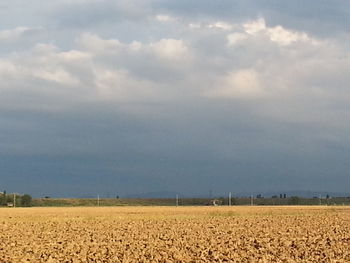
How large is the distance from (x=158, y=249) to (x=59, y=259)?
16.8ft

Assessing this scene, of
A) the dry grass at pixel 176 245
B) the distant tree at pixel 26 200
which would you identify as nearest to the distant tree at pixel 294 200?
the distant tree at pixel 26 200

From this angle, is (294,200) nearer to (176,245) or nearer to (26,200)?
(26,200)

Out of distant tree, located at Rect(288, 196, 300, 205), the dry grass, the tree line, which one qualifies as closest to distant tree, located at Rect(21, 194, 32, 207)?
the tree line

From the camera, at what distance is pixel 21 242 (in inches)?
1410

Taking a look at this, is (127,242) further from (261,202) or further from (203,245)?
(261,202)

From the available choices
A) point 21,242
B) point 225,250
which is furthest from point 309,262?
point 21,242

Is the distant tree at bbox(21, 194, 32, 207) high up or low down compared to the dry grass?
up

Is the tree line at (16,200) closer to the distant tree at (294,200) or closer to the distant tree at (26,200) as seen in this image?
the distant tree at (26,200)

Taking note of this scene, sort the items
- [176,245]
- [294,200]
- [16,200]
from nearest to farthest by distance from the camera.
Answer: [176,245]
[16,200]
[294,200]

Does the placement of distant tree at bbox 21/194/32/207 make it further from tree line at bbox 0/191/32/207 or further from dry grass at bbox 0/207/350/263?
dry grass at bbox 0/207/350/263

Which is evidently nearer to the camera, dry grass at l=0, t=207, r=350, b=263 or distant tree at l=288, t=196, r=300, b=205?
dry grass at l=0, t=207, r=350, b=263

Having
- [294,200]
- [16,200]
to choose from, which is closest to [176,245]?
[16,200]

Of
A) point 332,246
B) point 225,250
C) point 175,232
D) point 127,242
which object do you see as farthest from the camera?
point 175,232

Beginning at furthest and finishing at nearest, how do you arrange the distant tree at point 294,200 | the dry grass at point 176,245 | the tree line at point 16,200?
the distant tree at point 294,200 < the tree line at point 16,200 < the dry grass at point 176,245
